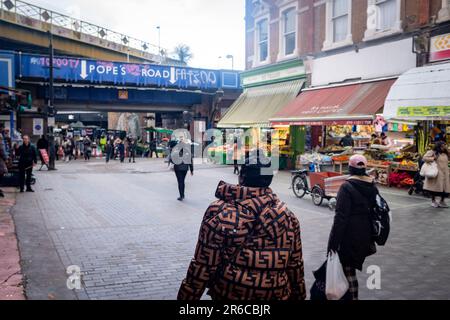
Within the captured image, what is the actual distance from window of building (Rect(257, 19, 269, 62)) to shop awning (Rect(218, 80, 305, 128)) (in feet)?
5.49

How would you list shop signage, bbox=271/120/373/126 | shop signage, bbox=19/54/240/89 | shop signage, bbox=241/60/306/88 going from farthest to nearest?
shop signage, bbox=19/54/240/89, shop signage, bbox=241/60/306/88, shop signage, bbox=271/120/373/126

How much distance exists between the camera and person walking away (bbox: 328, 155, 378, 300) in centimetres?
436

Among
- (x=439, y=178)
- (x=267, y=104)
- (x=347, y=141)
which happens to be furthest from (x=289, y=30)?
(x=439, y=178)

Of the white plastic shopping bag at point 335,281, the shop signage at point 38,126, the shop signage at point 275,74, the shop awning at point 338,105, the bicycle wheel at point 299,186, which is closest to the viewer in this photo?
the white plastic shopping bag at point 335,281

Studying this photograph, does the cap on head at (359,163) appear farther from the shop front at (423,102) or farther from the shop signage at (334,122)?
the shop signage at (334,122)

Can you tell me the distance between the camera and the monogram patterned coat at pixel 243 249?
273cm

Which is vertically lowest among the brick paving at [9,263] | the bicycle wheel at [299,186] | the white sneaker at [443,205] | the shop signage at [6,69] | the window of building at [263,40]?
the brick paving at [9,263]

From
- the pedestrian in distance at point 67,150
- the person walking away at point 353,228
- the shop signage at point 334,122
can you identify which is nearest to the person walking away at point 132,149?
the pedestrian in distance at point 67,150

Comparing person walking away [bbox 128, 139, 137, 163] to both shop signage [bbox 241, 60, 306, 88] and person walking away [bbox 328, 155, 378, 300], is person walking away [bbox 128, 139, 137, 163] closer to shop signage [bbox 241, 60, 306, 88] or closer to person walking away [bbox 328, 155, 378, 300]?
shop signage [bbox 241, 60, 306, 88]

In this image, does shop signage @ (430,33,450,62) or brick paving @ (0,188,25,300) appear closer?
brick paving @ (0,188,25,300)

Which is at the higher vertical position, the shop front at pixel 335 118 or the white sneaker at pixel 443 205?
the shop front at pixel 335 118

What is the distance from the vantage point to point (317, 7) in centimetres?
1967

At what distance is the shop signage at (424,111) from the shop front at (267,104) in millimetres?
7188

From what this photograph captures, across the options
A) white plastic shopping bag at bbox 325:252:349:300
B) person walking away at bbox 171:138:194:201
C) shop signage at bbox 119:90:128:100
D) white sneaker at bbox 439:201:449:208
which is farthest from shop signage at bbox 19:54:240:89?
white plastic shopping bag at bbox 325:252:349:300
